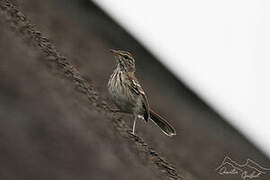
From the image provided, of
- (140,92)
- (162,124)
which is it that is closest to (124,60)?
(140,92)

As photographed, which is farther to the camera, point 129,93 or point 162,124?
point 162,124

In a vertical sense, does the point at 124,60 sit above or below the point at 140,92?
above

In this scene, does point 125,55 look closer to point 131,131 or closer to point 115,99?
point 115,99

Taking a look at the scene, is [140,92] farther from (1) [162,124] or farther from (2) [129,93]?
(1) [162,124]

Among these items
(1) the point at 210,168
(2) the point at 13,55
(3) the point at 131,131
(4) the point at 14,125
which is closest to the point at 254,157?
(1) the point at 210,168

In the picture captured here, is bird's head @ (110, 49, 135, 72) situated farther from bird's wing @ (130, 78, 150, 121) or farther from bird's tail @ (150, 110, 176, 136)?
bird's tail @ (150, 110, 176, 136)

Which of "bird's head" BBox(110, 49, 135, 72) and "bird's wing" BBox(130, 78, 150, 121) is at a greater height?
"bird's head" BBox(110, 49, 135, 72)

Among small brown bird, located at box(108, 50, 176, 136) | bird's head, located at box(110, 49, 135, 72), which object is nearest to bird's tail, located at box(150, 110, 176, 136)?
small brown bird, located at box(108, 50, 176, 136)

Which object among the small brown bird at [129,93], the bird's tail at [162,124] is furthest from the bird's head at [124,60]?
the bird's tail at [162,124]

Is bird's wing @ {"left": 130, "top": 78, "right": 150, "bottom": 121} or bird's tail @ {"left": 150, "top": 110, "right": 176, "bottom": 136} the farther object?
bird's tail @ {"left": 150, "top": 110, "right": 176, "bottom": 136}
